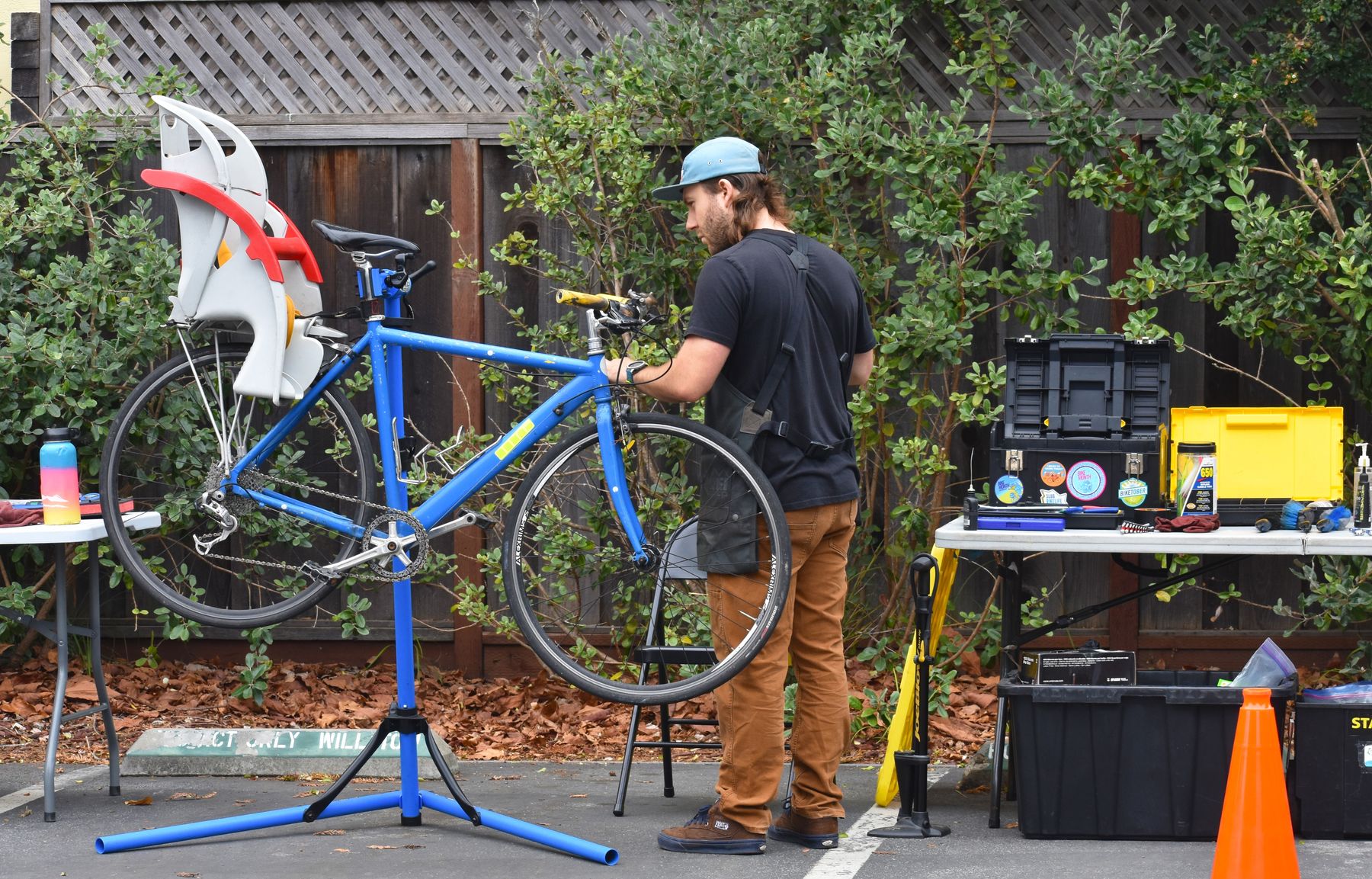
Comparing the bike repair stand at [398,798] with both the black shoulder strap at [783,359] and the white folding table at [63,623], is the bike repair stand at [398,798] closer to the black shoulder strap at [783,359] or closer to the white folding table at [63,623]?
the white folding table at [63,623]

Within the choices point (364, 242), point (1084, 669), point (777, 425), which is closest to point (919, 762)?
point (1084, 669)

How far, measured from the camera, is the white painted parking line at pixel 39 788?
5.73 meters

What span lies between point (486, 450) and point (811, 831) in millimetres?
1636

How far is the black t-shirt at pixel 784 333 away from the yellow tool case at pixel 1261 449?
4.19ft

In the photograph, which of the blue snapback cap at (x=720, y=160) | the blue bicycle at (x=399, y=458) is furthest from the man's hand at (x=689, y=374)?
the blue snapback cap at (x=720, y=160)

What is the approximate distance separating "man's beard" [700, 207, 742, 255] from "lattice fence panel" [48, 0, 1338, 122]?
7.39ft

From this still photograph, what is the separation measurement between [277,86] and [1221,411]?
4.43 meters

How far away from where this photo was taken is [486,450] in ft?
16.8

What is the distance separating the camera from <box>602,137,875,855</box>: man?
484 cm

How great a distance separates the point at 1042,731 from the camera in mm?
5234

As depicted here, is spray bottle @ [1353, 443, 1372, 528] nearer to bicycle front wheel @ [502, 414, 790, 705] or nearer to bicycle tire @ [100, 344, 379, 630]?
bicycle front wheel @ [502, 414, 790, 705]

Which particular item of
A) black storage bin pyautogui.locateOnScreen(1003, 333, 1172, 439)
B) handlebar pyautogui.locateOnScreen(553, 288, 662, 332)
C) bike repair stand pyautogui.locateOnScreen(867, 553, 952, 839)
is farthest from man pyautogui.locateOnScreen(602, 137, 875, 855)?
black storage bin pyautogui.locateOnScreen(1003, 333, 1172, 439)

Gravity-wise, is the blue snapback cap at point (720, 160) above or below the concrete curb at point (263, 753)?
above

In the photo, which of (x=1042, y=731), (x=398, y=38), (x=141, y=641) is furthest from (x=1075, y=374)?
(x=141, y=641)
